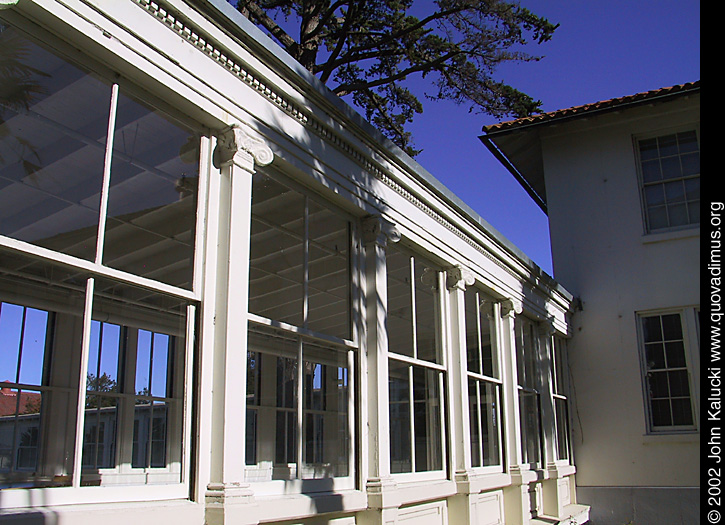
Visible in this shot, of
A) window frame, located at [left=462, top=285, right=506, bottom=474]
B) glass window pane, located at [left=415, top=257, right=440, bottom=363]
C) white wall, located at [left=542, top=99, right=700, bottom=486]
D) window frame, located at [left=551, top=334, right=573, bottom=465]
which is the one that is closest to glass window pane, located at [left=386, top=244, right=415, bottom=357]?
glass window pane, located at [left=415, top=257, right=440, bottom=363]

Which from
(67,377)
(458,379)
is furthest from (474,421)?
(67,377)

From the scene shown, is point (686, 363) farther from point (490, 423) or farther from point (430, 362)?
point (430, 362)

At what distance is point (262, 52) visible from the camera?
4.57m

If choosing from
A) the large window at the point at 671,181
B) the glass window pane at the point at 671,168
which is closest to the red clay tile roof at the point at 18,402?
the large window at the point at 671,181

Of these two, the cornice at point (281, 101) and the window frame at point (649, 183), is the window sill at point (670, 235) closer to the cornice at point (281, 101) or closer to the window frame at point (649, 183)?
the window frame at point (649, 183)

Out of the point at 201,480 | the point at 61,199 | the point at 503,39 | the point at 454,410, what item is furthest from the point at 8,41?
the point at 503,39

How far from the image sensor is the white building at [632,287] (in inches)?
451

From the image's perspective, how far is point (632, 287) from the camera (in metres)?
12.1

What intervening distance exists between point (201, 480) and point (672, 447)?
9848 millimetres

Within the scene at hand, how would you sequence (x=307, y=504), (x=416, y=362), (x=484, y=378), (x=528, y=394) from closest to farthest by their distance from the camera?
1. (x=307, y=504)
2. (x=416, y=362)
3. (x=484, y=378)
4. (x=528, y=394)

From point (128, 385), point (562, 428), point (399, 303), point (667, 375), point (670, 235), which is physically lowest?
point (562, 428)

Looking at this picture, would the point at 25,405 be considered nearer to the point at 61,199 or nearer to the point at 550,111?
the point at 61,199

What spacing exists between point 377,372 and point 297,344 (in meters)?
0.94

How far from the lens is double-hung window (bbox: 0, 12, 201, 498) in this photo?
11.4 feet
